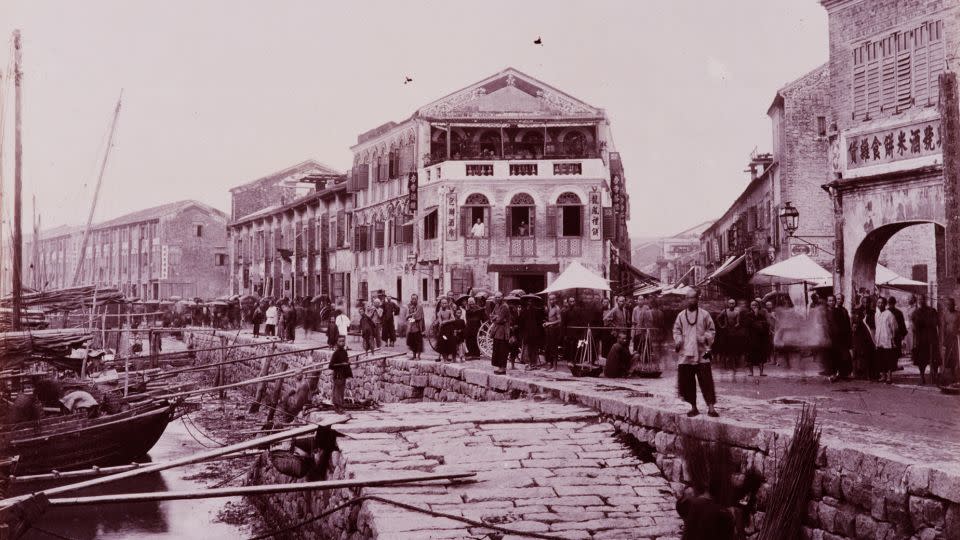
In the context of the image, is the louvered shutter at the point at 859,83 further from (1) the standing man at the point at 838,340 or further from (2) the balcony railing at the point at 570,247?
(2) the balcony railing at the point at 570,247

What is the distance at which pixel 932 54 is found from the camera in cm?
1555

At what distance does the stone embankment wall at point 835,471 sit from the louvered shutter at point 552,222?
21.2 m

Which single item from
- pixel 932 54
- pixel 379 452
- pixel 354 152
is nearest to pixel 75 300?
pixel 379 452

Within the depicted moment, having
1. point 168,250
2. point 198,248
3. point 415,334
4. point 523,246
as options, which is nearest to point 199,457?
point 415,334

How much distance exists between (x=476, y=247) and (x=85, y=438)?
19.9m

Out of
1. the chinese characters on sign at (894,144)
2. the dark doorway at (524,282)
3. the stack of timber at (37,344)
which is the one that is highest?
the chinese characters on sign at (894,144)

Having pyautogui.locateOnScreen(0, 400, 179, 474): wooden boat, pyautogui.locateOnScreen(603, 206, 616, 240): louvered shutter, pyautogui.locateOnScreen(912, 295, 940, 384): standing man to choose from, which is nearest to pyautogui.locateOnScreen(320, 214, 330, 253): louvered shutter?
pyautogui.locateOnScreen(603, 206, 616, 240): louvered shutter

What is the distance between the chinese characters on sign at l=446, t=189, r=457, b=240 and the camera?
34906 mm

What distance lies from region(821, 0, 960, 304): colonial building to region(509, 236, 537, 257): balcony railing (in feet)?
58.3

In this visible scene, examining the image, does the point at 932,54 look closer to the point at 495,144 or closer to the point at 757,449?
the point at 757,449

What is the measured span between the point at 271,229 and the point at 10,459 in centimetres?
4539

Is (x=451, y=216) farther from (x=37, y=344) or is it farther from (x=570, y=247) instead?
(x=37, y=344)

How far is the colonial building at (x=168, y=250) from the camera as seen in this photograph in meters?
70.1

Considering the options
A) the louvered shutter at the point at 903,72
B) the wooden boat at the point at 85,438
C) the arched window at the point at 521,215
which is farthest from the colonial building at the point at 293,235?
the louvered shutter at the point at 903,72
